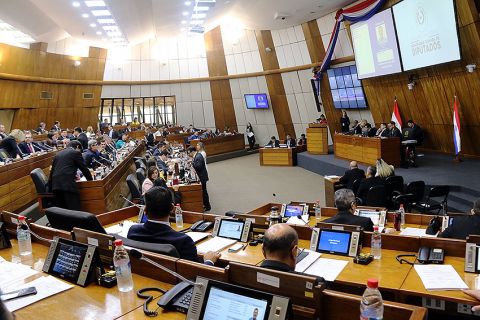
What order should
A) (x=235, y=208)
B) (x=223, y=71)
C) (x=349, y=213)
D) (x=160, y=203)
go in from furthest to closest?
(x=223, y=71)
(x=235, y=208)
(x=349, y=213)
(x=160, y=203)

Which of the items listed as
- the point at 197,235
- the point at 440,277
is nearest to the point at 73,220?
the point at 197,235

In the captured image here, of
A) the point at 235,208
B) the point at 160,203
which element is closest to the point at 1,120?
the point at 235,208

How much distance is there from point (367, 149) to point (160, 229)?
26.7 ft

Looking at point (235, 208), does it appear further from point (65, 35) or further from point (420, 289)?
point (65, 35)

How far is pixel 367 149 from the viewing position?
987 cm

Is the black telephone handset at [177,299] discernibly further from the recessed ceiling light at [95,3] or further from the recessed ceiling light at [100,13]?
the recessed ceiling light at [100,13]

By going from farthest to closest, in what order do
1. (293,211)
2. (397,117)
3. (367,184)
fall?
(397,117) < (367,184) < (293,211)

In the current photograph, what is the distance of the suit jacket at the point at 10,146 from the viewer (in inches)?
278

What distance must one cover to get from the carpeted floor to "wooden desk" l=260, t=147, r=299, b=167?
1.40 ft

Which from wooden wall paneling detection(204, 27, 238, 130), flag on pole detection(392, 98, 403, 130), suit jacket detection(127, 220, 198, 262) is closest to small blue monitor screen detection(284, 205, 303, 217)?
suit jacket detection(127, 220, 198, 262)

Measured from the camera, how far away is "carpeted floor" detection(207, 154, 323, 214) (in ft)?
27.7

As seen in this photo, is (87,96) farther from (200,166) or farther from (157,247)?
(157,247)

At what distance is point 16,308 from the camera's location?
1974 millimetres

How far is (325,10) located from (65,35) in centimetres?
960
